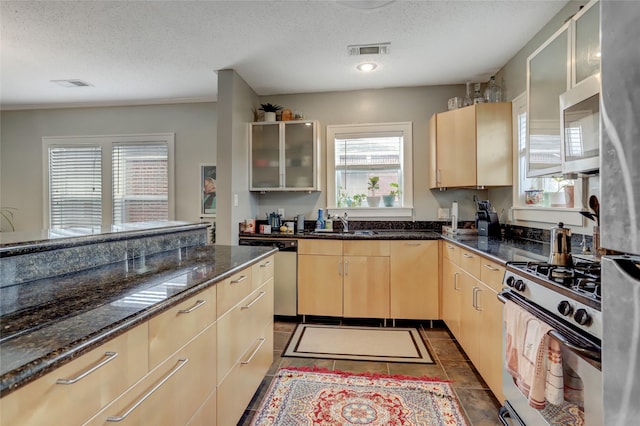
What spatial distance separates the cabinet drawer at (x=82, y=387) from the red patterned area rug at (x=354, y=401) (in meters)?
1.15

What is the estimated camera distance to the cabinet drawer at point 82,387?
0.60 metres

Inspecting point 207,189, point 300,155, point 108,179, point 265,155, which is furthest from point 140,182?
point 300,155

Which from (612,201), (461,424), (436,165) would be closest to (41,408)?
(612,201)

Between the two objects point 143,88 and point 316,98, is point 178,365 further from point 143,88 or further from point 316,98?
point 143,88

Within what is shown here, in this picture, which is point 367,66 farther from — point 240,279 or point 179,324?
point 179,324

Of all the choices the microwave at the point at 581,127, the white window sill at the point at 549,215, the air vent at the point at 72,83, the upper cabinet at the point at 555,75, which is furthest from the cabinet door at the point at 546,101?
the air vent at the point at 72,83

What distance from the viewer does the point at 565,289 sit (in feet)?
3.94

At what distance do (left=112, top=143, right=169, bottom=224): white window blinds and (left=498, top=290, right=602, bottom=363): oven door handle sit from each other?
4.04 meters

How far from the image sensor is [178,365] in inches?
43.5

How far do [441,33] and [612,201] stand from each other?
2443 mm

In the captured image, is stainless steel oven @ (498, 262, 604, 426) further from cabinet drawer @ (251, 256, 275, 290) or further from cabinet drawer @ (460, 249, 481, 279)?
cabinet drawer @ (251, 256, 275, 290)

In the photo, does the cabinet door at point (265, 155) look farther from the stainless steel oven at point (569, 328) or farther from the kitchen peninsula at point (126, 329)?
the stainless steel oven at point (569, 328)

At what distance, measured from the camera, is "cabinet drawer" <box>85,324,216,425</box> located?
2.82 ft

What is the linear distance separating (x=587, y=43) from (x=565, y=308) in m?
1.35
